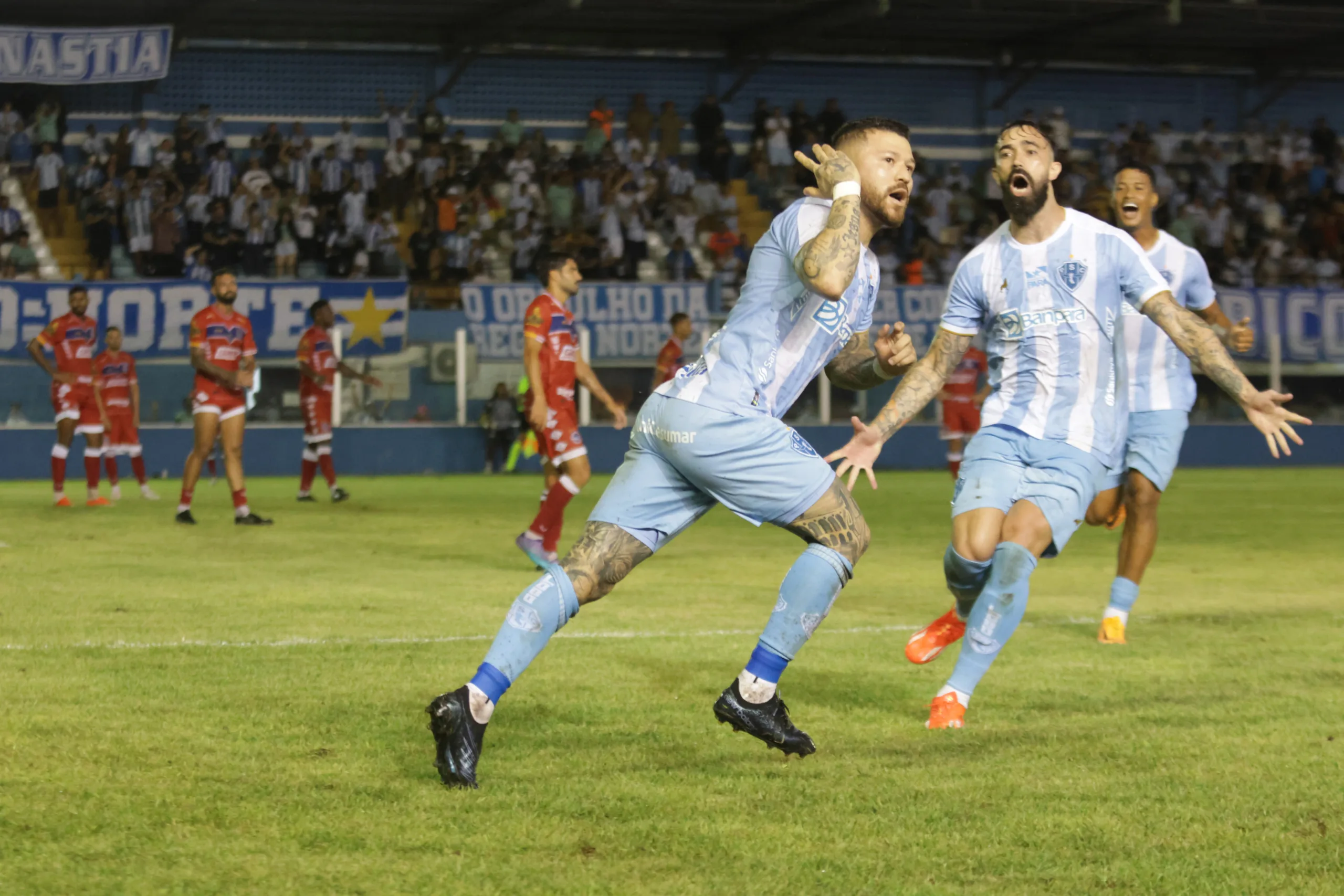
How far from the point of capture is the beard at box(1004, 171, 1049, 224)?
623cm

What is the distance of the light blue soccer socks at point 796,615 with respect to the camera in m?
4.94

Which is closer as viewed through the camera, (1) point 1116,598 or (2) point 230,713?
(2) point 230,713

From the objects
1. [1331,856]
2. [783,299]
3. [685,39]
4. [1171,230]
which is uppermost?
[685,39]

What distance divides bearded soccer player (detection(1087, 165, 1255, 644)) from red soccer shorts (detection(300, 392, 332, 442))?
471 inches

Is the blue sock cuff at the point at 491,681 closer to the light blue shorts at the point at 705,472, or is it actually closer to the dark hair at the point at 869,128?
the light blue shorts at the point at 705,472

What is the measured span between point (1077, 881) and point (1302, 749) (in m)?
1.90

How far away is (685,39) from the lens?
3297cm

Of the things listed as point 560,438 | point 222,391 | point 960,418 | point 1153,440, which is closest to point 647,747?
point 1153,440

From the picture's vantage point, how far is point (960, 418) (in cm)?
2081

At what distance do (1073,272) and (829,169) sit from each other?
1818 millimetres

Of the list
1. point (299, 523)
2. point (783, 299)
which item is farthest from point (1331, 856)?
point (299, 523)

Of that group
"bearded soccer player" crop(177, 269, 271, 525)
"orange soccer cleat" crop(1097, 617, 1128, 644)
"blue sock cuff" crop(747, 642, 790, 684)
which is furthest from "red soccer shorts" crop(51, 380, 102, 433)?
"blue sock cuff" crop(747, 642, 790, 684)

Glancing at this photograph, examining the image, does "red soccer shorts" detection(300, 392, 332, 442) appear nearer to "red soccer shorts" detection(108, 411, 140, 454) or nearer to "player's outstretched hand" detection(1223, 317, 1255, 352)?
"red soccer shorts" detection(108, 411, 140, 454)

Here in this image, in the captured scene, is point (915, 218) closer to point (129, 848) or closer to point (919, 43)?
point (919, 43)
